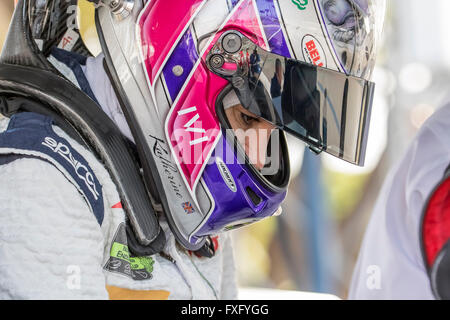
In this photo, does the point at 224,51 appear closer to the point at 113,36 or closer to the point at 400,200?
the point at 113,36

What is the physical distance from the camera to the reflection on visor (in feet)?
2.90

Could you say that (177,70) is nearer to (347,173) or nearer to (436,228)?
(436,228)

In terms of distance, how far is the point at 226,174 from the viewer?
916 millimetres

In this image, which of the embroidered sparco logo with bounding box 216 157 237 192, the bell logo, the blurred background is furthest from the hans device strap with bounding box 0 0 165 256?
the blurred background

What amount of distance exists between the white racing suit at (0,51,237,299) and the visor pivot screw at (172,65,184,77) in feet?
0.36

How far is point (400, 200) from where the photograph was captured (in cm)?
122

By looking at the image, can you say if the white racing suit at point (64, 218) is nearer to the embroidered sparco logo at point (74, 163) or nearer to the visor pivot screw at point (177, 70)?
the embroidered sparco logo at point (74, 163)

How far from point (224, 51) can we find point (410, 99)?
1.76m

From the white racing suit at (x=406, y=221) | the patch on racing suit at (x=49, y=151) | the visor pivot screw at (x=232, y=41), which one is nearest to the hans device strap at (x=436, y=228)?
the white racing suit at (x=406, y=221)

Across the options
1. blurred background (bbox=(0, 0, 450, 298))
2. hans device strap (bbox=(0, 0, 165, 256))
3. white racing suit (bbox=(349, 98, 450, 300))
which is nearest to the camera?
hans device strap (bbox=(0, 0, 165, 256))

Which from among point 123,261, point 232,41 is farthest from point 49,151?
point 232,41

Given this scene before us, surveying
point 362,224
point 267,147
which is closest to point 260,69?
point 267,147

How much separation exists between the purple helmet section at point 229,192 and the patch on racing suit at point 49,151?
0.18 metres

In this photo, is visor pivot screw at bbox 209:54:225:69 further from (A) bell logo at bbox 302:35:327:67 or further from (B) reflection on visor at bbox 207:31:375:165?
(A) bell logo at bbox 302:35:327:67
